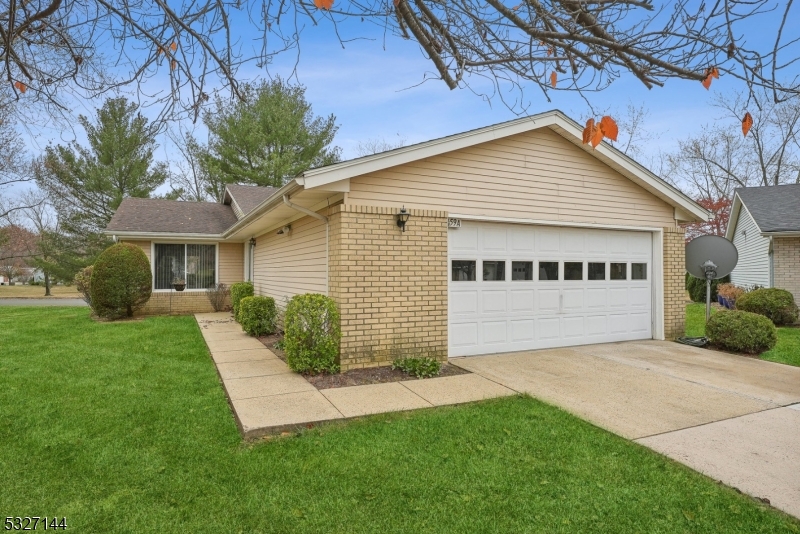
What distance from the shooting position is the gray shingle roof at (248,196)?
15.4 meters

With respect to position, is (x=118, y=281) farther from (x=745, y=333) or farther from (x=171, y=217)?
(x=745, y=333)

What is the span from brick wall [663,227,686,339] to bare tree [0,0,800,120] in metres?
6.41

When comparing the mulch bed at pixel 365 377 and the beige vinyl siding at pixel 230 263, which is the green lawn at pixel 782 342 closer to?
the mulch bed at pixel 365 377

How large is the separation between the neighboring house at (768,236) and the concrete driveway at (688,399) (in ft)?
27.7

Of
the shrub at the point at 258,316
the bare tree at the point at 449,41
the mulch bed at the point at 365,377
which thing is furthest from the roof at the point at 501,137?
the shrub at the point at 258,316

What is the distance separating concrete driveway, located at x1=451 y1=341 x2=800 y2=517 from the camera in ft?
11.4

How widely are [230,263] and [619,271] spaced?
1185cm

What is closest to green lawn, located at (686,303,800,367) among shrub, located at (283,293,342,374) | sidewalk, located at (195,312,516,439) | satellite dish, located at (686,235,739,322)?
satellite dish, located at (686,235,739,322)

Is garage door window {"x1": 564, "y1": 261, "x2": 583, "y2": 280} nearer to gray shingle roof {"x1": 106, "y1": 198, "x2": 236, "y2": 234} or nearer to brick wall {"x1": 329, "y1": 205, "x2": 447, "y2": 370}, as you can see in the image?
brick wall {"x1": 329, "y1": 205, "x2": 447, "y2": 370}

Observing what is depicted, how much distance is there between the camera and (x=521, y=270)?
780 centimetres

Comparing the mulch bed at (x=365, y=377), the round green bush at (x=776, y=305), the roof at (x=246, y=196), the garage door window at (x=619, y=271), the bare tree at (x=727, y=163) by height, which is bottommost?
the mulch bed at (x=365, y=377)

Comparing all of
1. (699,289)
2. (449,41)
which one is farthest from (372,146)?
(449,41)

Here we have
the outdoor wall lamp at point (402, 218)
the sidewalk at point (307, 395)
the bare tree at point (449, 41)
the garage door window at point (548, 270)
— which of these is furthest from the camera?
the garage door window at point (548, 270)

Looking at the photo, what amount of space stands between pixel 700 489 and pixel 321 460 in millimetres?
2695
